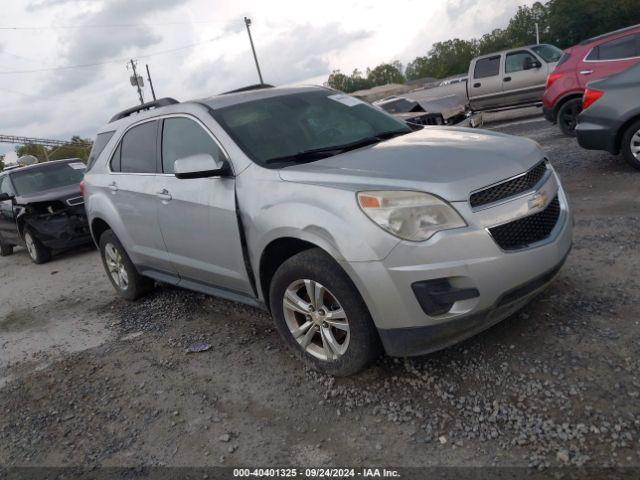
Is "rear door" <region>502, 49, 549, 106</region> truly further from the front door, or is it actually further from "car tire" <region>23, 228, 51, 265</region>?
the front door

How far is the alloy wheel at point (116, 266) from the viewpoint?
17.9ft

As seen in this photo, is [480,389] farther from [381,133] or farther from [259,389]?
[381,133]

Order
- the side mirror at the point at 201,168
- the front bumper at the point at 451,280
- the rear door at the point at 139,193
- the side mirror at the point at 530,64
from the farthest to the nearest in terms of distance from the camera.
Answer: the side mirror at the point at 530,64 → the rear door at the point at 139,193 → the side mirror at the point at 201,168 → the front bumper at the point at 451,280

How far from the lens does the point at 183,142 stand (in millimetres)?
4152

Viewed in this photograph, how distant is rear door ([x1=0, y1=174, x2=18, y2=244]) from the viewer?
962 centimetres

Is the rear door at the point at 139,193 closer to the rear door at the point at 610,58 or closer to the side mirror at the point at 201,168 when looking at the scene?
the side mirror at the point at 201,168

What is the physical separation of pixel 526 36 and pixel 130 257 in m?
106

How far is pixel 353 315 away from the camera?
9.80ft

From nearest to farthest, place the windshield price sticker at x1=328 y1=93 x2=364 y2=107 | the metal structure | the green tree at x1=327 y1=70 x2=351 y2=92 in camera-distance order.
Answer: the windshield price sticker at x1=328 y1=93 x2=364 y2=107
the metal structure
the green tree at x1=327 y1=70 x2=351 y2=92

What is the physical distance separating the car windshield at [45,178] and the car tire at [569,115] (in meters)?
8.77

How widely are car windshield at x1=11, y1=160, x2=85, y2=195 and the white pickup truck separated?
1020 cm

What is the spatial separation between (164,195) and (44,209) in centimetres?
588

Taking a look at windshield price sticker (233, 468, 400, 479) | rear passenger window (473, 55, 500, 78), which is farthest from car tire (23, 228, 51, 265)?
rear passenger window (473, 55, 500, 78)

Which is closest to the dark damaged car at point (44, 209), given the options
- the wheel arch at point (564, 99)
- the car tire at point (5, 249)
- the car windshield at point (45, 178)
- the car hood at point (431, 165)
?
the car windshield at point (45, 178)
